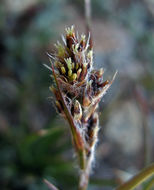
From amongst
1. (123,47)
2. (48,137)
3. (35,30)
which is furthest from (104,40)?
(48,137)

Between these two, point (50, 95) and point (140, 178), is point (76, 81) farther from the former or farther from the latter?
point (50, 95)

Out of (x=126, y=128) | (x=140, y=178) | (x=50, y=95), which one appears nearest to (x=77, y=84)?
(x=140, y=178)

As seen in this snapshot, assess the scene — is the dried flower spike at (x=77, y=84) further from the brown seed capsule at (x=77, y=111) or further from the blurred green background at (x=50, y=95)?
the blurred green background at (x=50, y=95)

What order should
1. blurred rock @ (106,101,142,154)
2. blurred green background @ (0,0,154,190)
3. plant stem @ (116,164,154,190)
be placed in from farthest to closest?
blurred rock @ (106,101,142,154), blurred green background @ (0,0,154,190), plant stem @ (116,164,154,190)

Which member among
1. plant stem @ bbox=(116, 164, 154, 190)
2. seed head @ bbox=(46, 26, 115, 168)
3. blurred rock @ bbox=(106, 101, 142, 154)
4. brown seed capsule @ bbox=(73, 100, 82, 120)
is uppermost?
blurred rock @ bbox=(106, 101, 142, 154)

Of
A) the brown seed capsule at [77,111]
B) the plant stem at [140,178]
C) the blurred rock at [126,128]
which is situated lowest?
the plant stem at [140,178]

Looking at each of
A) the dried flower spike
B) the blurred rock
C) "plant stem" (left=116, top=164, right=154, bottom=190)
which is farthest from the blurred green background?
the dried flower spike

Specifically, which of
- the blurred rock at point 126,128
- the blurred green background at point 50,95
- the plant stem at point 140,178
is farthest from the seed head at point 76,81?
the blurred rock at point 126,128

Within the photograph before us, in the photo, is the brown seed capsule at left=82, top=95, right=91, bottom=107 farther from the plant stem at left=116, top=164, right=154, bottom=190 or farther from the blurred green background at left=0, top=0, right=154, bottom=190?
the blurred green background at left=0, top=0, right=154, bottom=190

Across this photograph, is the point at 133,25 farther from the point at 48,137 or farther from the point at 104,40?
the point at 48,137
